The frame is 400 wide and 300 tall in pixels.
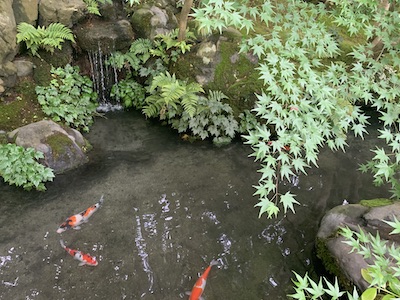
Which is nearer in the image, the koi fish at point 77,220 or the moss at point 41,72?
A: the koi fish at point 77,220

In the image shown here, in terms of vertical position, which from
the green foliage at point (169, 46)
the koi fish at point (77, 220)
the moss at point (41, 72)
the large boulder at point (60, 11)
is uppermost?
the large boulder at point (60, 11)

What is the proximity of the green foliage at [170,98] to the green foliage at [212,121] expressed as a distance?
200 mm

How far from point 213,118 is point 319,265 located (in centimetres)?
358

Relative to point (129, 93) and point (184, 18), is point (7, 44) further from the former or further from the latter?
point (184, 18)

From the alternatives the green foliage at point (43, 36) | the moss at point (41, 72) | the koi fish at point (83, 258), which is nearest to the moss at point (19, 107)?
the moss at point (41, 72)

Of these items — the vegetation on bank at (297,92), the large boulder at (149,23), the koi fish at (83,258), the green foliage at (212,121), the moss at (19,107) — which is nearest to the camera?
the vegetation on bank at (297,92)

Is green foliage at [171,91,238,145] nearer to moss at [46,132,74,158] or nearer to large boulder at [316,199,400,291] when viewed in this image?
moss at [46,132,74,158]

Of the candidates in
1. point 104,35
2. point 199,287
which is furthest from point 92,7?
point 199,287

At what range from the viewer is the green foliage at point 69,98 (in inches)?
261

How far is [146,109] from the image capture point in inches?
288

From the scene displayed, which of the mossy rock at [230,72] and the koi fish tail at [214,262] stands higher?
the mossy rock at [230,72]

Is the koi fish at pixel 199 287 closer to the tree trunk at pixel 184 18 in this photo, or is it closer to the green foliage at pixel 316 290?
the green foliage at pixel 316 290

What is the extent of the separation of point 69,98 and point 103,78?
125cm

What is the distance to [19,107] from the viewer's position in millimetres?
6488
